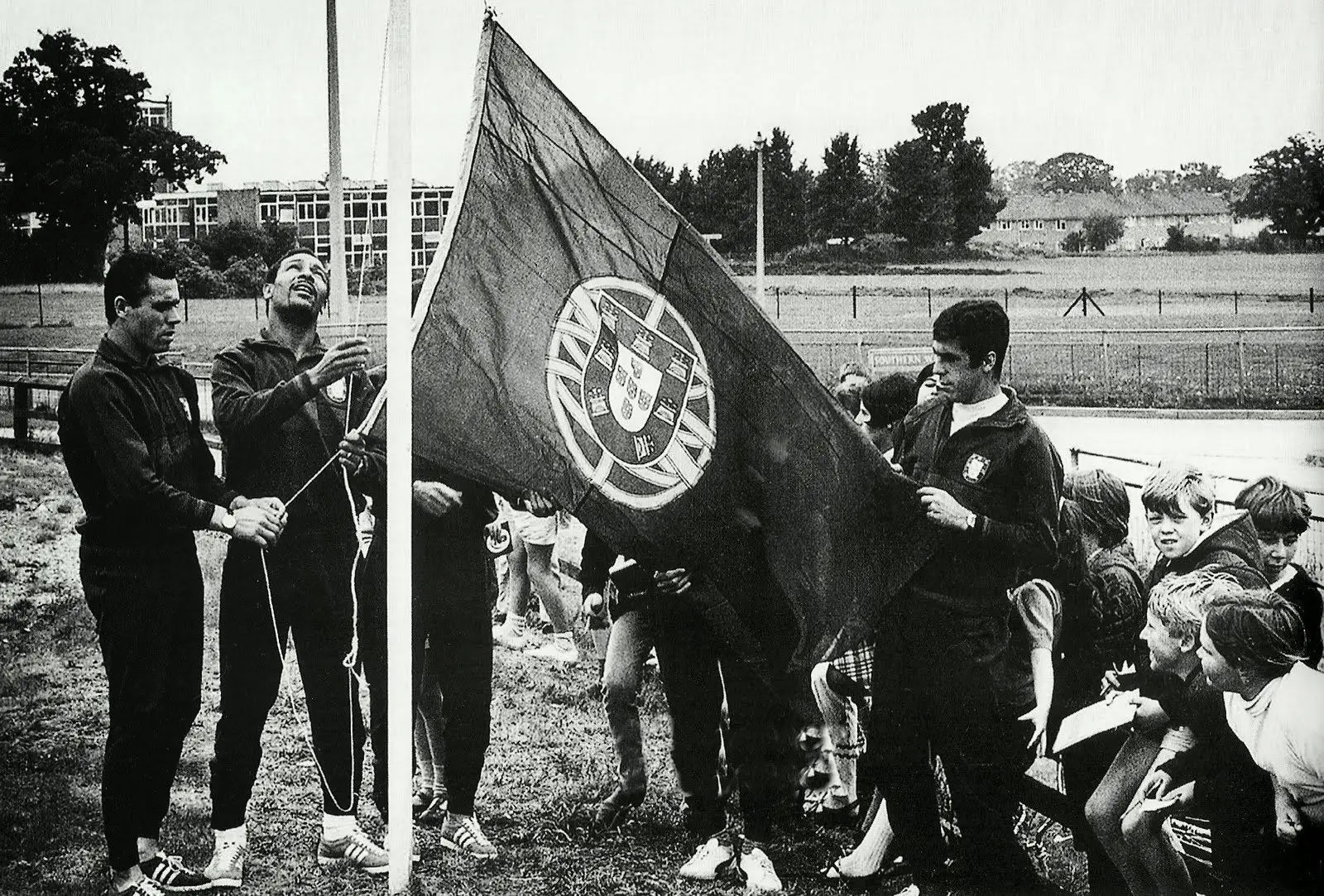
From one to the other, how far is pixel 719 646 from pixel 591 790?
696mm

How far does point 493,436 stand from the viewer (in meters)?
4.18

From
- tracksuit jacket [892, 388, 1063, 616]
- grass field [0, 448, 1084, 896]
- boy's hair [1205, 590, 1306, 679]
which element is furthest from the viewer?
grass field [0, 448, 1084, 896]

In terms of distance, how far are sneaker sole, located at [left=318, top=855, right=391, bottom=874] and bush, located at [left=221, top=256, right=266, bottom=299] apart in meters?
1.91

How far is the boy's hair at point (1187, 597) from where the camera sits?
4.43 m

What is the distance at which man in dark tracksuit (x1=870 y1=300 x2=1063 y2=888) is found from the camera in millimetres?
4504

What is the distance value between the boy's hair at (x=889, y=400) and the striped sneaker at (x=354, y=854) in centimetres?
224

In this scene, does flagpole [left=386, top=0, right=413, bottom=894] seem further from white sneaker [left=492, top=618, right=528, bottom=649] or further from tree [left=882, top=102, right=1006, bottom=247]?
tree [left=882, top=102, right=1006, bottom=247]

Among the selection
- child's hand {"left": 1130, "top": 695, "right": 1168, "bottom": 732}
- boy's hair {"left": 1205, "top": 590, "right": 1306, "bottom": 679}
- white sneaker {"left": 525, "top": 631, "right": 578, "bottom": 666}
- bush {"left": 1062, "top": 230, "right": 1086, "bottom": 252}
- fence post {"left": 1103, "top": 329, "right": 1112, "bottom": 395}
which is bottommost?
child's hand {"left": 1130, "top": 695, "right": 1168, "bottom": 732}

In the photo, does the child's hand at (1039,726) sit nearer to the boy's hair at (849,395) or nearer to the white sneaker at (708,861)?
the white sneaker at (708,861)

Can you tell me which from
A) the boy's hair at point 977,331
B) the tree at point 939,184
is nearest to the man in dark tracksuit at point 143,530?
the boy's hair at point 977,331

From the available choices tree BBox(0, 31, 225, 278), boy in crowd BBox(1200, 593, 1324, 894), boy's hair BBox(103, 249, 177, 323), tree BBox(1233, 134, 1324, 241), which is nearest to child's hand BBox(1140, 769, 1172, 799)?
boy in crowd BBox(1200, 593, 1324, 894)

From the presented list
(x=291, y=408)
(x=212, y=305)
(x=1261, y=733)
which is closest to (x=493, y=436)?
(x=291, y=408)

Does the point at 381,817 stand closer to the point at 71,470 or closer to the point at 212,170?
the point at 71,470

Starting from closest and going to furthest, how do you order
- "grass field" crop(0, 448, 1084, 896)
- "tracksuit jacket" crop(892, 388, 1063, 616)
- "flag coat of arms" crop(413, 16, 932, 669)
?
"flag coat of arms" crop(413, 16, 932, 669) < "tracksuit jacket" crop(892, 388, 1063, 616) < "grass field" crop(0, 448, 1084, 896)
